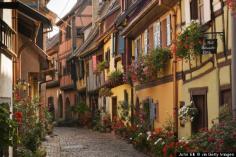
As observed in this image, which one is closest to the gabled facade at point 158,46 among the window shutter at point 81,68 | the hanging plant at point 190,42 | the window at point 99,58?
the hanging plant at point 190,42

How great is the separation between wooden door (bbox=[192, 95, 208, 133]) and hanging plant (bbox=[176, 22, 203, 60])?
A: 120 centimetres

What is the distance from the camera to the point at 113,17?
3359 centimetres

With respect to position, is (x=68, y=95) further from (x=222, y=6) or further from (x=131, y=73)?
(x=222, y=6)

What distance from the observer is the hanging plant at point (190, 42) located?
1302cm

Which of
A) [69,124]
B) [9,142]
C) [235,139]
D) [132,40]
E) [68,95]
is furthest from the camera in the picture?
[68,95]

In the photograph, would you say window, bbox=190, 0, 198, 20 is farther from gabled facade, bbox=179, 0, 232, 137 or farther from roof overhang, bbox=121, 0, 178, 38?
roof overhang, bbox=121, 0, 178, 38

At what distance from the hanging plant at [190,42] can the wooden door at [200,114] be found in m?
1.20

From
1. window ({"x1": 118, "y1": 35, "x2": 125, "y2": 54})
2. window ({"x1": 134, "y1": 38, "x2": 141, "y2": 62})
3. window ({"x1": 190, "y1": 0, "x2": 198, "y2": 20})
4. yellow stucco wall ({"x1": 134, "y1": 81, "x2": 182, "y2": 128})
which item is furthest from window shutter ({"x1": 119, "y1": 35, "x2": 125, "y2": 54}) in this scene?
window ({"x1": 190, "y1": 0, "x2": 198, "y2": 20})

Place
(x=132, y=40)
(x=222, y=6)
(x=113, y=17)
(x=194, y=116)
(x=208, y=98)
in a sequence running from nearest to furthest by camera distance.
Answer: (x=222, y=6) → (x=208, y=98) → (x=194, y=116) → (x=132, y=40) → (x=113, y=17)

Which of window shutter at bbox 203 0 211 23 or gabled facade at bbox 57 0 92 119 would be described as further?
gabled facade at bbox 57 0 92 119

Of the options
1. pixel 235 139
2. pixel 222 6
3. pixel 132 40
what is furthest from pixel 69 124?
pixel 235 139

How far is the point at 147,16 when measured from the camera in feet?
66.1

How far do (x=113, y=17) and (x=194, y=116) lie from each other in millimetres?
19828

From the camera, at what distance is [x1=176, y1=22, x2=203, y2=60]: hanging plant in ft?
42.7
